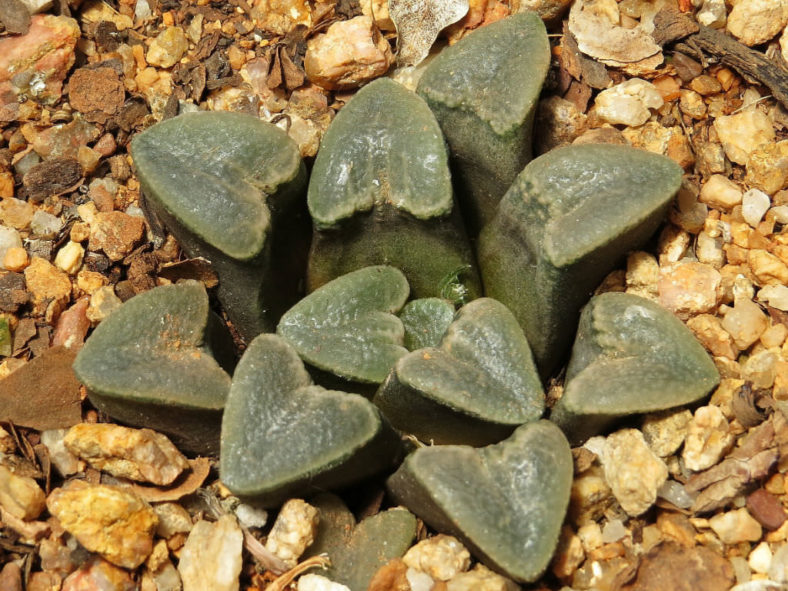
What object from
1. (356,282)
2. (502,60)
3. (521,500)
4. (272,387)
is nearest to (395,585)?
(521,500)

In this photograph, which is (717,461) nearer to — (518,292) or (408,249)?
(518,292)

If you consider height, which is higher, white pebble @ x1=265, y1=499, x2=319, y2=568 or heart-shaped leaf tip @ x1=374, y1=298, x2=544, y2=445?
heart-shaped leaf tip @ x1=374, y1=298, x2=544, y2=445

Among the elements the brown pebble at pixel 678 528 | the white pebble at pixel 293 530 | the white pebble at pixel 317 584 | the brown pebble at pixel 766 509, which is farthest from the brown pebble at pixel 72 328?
the brown pebble at pixel 766 509

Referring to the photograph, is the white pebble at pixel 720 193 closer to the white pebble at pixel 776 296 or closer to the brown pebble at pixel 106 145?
the white pebble at pixel 776 296

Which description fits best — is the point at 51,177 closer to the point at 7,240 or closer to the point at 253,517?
the point at 7,240

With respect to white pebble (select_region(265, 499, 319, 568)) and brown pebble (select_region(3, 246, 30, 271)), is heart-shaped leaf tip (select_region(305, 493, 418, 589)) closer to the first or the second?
white pebble (select_region(265, 499, 319, 568))

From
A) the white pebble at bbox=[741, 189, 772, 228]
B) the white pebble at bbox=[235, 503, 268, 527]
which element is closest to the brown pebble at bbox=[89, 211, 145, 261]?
the white pebble at bbox=[235, 503, 268, 527]

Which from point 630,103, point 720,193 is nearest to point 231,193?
point 630,103
